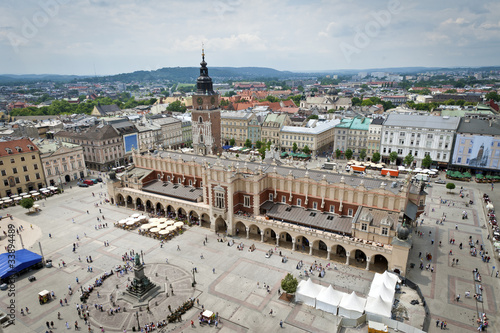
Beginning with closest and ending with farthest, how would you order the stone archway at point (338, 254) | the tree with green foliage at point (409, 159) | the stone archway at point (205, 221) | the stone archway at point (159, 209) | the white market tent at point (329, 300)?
the white market tent at point (329, 300), the stone archway at point (338, 254), the stone archway at point (205, 221), the stone archway at point (159, 209), the tree with green foliage at point (409, 159)

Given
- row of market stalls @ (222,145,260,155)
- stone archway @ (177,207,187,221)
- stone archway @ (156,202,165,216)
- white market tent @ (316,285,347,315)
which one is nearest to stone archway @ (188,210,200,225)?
Result: stone archway @ (177,207,187,221)

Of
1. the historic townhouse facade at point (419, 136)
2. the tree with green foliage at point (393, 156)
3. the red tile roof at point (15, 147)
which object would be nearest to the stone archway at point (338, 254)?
the tree with green foliage at point (393, 156)

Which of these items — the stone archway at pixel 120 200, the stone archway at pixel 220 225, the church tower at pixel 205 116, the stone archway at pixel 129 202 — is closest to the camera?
the stone archway at pixel 220 225

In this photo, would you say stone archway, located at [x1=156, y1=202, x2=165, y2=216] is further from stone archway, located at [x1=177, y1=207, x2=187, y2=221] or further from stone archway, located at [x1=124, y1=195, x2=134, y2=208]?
stone archway, located at [x1=124, y1=195, x2=134, y2=208]

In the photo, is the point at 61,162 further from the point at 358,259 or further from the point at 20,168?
the point at 358,259

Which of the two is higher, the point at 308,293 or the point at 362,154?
the point at 362,154

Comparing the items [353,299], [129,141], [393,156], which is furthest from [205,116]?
[353,299]

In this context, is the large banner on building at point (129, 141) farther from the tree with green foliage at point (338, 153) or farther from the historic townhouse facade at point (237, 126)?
the tree with green foliage at point (338, 153)
